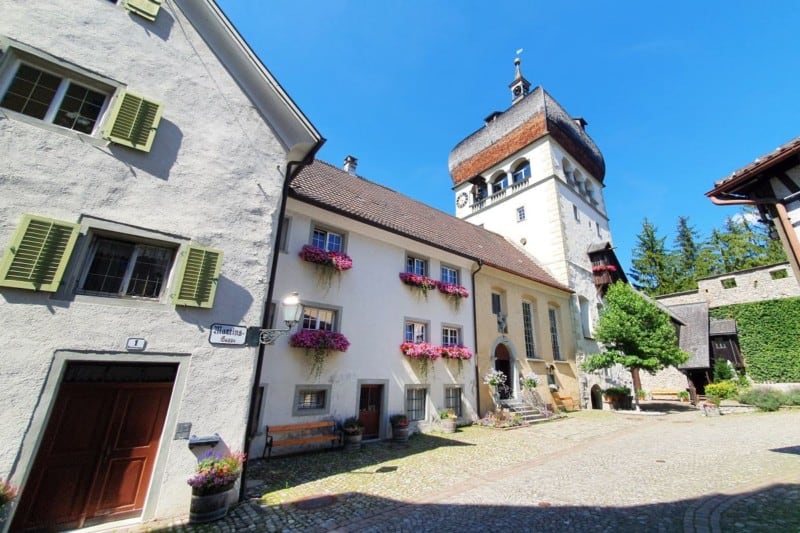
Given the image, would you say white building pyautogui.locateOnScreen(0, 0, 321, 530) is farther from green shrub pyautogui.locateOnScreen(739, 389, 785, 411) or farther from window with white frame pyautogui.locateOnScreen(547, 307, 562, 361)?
green shrub pyautogui.locateOnScreen(739, 389, 785, 411)

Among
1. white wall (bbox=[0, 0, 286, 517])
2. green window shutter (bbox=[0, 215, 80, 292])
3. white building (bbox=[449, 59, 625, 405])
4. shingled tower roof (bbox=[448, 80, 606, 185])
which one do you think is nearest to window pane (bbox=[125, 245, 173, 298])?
white wall (bbox=[0, 0, 286, 517])

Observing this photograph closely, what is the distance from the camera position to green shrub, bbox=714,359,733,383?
23.4m

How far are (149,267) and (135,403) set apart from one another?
2.18m

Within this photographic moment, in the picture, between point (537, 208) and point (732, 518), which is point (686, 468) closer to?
point (732, 518)

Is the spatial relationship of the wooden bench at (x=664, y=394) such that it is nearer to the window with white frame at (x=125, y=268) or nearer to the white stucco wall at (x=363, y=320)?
the white stucco wall at (x=363, y=320)

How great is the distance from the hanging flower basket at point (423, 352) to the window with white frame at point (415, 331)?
0.26m

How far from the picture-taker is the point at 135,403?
207 inches

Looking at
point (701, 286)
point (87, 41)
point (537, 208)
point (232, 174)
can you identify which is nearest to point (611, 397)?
point (537, 208)

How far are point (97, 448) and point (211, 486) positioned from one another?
5.67 feet

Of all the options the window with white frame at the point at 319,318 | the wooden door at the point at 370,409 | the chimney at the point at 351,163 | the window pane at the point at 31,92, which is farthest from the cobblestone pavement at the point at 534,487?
the chimney at the point at 351,163

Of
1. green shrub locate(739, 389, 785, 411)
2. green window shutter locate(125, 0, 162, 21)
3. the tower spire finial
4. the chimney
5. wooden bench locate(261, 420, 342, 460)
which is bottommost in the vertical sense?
wooden bench locate(261, 420, 342, 460)

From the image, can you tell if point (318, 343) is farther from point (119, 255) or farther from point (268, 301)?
point (119, 255)

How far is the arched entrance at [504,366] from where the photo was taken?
15430mm

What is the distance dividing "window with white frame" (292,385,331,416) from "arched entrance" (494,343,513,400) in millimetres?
8630
